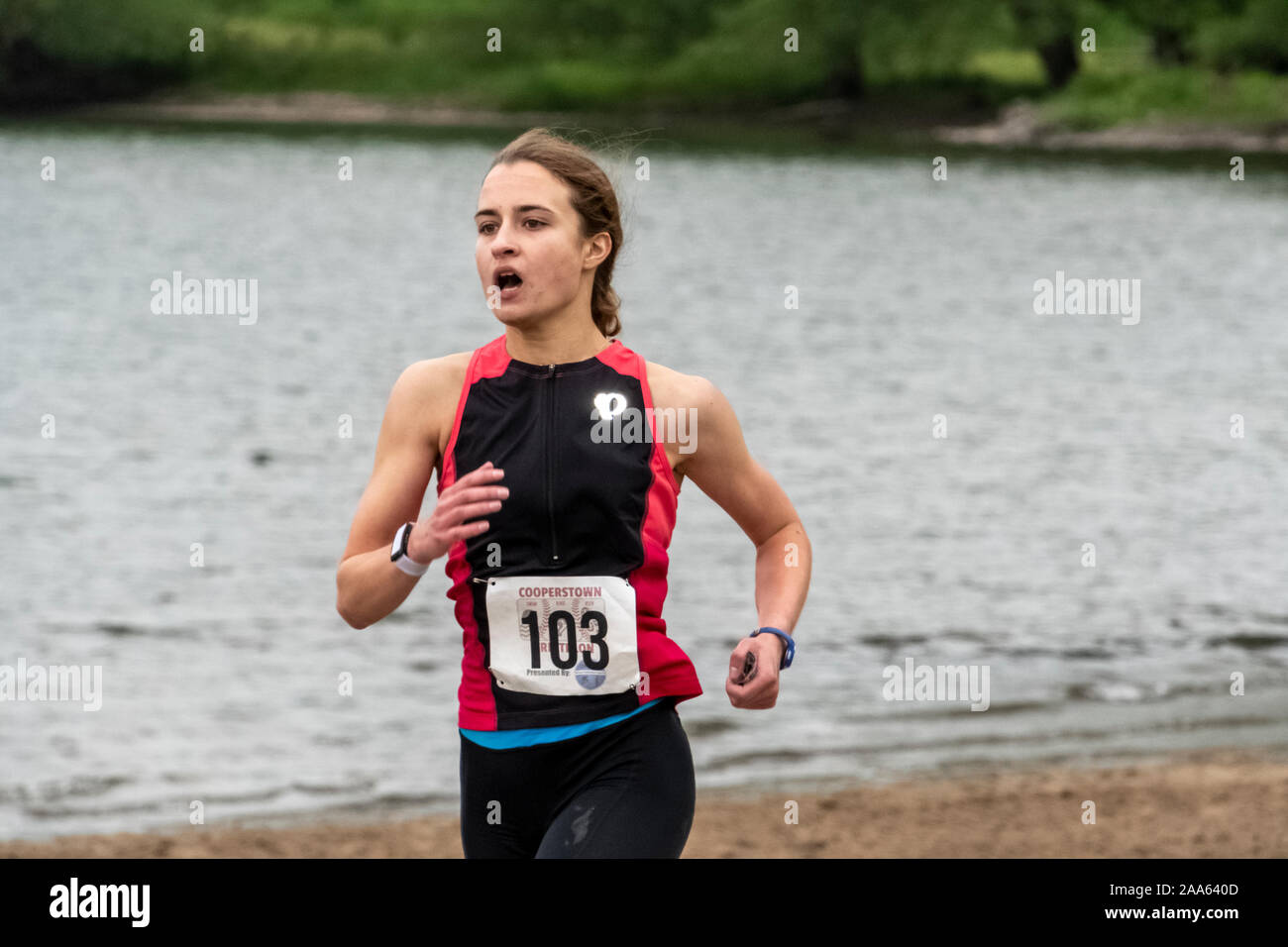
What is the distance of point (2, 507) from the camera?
20.5 meters

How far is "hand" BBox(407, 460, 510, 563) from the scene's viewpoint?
A: 3.21m

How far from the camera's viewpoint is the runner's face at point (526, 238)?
138 inches

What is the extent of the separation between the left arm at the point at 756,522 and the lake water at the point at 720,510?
86 centimetres

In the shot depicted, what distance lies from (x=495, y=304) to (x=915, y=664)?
10.3 meters

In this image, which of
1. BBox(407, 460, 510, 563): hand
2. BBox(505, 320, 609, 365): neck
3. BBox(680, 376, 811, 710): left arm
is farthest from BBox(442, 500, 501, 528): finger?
BBox(680, 376, 811, 710): left arm

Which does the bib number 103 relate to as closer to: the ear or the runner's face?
the runner's face

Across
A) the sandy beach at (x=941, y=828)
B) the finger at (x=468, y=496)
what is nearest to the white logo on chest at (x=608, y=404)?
the finger at (x=468, y=496)

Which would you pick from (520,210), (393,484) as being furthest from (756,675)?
(520,210)

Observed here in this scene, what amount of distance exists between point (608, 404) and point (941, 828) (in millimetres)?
5821

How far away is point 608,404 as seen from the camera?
3582mm

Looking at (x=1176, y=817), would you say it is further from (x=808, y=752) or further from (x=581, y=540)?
(x=581, y=540)

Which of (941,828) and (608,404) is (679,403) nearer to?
(608,404)

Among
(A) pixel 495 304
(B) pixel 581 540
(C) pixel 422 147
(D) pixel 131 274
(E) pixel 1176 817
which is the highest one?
(C) pixel 422 147

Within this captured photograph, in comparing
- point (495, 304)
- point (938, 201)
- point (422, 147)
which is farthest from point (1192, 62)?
point (495, 304)
